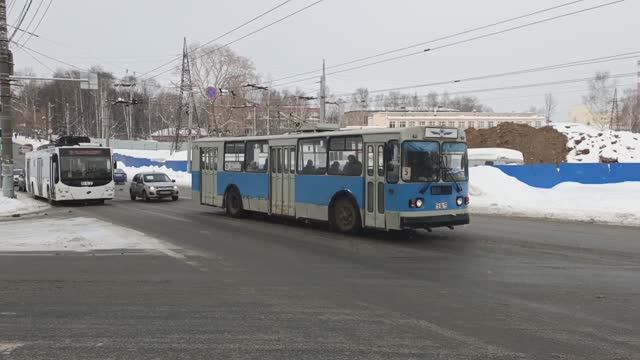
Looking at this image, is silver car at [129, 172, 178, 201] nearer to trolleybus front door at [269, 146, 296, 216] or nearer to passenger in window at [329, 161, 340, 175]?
trolleybus front door at [269, 146, 296, 216]

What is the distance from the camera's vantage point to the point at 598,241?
13.4 meters

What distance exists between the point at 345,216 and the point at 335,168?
1.25 m

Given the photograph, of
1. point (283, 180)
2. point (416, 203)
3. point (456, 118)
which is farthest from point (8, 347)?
point (456, 118)

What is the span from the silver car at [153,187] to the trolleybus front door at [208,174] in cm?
793

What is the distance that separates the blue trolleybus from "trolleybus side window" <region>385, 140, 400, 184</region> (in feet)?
0.07

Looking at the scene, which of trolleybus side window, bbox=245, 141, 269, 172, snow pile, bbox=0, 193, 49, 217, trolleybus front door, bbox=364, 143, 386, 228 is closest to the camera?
trolleybus front door, bbox=364, 143, 386, 228

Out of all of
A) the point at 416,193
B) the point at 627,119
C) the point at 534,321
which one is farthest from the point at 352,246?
the point at 627,119

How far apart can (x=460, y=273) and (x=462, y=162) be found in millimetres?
5104

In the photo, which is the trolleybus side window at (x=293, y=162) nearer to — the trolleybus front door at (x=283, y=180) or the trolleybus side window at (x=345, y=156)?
the trolleybus front door at (x=283, y=180)

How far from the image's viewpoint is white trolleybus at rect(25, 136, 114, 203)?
26.7m

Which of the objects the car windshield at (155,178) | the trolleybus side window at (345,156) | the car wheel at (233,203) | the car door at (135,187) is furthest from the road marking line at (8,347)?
the car door at (135,187)

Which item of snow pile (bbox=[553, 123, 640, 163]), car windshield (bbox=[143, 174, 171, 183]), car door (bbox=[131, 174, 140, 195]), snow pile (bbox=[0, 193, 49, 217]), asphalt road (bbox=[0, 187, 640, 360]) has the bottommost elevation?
asphalt road (bbox=[0, 187, 640, 360])

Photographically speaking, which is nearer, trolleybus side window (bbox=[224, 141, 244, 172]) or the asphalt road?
the asphalt road

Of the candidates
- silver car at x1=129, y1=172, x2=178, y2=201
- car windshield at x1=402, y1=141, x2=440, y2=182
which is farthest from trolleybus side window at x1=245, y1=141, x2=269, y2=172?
silver car at x1=129, y1=172, x2=178, y2=201
